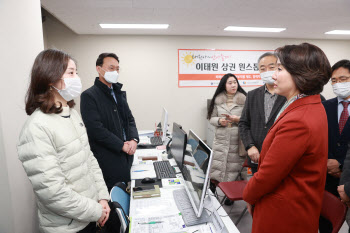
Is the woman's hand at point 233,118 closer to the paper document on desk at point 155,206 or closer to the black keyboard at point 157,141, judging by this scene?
the black keyboard at point 157,141

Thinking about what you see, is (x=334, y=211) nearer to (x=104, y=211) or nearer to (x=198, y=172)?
(x=198, y=172)

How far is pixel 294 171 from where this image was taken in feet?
3.36

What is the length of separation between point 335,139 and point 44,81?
222 cm

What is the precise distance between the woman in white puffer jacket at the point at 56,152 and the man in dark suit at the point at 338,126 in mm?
1851

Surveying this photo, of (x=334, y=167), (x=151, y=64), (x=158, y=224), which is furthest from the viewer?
(x=151, y=64)

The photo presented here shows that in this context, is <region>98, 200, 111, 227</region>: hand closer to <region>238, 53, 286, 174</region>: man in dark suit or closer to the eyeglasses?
<region>238, 53, 286, 174</region>: man in dark suit

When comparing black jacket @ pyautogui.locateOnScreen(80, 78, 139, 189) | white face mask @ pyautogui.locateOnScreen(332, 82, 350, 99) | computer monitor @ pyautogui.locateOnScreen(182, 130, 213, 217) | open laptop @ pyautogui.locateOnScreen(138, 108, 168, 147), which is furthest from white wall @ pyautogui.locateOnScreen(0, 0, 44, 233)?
white face mask @ pyautogui.locateOnScreen(332, 82, 350, 99)

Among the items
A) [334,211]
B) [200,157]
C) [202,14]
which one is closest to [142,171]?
[200,157]

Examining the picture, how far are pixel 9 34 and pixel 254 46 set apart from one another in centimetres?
508

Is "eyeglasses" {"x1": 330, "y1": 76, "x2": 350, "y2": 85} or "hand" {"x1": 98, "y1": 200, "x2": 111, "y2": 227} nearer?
"hand" {"x1": 98, "y1": 200, "x2": 111, "y2": 227}

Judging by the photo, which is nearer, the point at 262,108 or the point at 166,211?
the point at 166,211

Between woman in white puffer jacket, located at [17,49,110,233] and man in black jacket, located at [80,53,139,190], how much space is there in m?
0.64

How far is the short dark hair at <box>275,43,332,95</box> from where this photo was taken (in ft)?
3.27

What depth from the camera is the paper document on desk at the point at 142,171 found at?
6.31 ft
